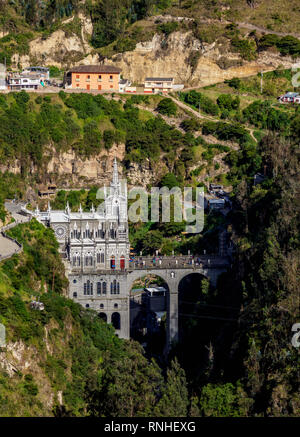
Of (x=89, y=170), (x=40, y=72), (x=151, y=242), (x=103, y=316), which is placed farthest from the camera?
(x=40, y=72)

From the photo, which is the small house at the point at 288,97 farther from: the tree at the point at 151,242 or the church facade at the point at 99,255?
the church facade at the point at 99,255

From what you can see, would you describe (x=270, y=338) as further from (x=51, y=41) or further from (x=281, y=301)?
(x=51, y=41)

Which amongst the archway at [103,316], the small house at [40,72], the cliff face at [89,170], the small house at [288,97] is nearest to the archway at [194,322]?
the archway at [103,316]

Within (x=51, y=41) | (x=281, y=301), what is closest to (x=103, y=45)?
(x=51, y=41)

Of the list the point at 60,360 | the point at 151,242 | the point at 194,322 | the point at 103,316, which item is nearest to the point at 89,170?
the point at 151,242

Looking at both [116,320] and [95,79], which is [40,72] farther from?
[116,320]
